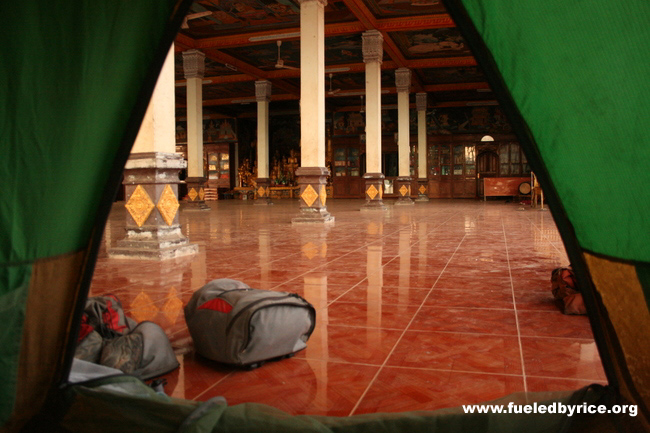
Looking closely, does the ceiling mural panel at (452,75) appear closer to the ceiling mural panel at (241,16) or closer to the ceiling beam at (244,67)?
the ceiling beam at (244,67)

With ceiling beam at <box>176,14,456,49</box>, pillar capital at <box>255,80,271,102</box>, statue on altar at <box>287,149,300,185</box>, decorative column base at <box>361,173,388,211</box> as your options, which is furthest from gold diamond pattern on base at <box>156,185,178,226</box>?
statue on altar at <box>287,149,300,185</box>

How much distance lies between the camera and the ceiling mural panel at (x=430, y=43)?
15.7 m

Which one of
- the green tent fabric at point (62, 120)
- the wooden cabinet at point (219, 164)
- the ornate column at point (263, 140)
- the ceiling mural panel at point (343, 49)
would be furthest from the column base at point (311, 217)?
the wooden cabinet at point (219, 164)

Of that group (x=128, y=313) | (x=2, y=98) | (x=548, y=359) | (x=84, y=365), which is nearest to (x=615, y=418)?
(x=548, y=359)

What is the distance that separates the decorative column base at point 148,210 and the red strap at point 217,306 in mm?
3524

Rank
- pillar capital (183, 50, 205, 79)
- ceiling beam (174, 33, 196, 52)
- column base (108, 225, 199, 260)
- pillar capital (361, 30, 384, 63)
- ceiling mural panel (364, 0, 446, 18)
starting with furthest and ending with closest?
1. pillar capital (183, 50, 205, 79)
2. ceiling beam (174, 33, 196, 52)
3. pillar capital (361, 30, 384, 63)
4. ceiling mural panel (364, 0, 446, 18)
5. column base (108, 225, 199, 260)

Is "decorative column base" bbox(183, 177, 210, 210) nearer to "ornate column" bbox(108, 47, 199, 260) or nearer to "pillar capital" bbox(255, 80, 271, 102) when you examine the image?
"pillar capital" bbox(255, 80, 271, 102)

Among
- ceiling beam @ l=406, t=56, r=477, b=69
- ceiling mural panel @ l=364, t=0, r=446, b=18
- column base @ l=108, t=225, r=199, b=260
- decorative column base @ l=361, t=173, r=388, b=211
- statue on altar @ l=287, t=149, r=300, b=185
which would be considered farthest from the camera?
statue on altar @ l=287, t=149, r=300, b=185

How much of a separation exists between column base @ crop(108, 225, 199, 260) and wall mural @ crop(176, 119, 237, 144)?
23462 mm

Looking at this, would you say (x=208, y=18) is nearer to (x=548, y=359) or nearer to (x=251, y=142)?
(x=548, y=359)

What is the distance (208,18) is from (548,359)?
13804 millimetres

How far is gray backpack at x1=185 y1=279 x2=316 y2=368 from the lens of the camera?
2238mm

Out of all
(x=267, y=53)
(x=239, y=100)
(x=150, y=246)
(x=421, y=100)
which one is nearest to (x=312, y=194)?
(x=150, y=246)

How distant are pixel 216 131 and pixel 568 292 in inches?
1079
